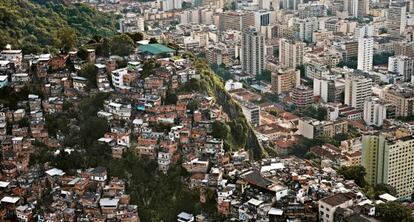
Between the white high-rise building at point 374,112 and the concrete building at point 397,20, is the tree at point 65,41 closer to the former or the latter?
the white high-rise building at point 374,112

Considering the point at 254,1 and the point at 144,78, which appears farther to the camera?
the point at 254,1

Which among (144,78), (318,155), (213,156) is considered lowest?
(318,155)

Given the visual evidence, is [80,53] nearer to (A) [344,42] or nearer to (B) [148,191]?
(B) [148,191]

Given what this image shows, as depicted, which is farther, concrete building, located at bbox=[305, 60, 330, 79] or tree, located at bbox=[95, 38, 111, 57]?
concrete building, located at bbox=[305, 60, 330, 79]

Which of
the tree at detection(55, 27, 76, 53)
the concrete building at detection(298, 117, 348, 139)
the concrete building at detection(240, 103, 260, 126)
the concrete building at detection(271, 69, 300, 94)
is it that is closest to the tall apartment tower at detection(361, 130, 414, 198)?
the concrete building at detection(298, 117, 348, 139)

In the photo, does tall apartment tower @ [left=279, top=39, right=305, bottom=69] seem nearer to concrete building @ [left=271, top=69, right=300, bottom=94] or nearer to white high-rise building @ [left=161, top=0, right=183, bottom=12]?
concrete building @ [left=271, top=69, right=300, bottom=94]

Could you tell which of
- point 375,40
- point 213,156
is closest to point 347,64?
point 375,40

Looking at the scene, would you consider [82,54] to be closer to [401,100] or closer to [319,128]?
[319,128]

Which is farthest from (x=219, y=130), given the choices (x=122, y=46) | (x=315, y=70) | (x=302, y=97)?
(x=315, y=70)
